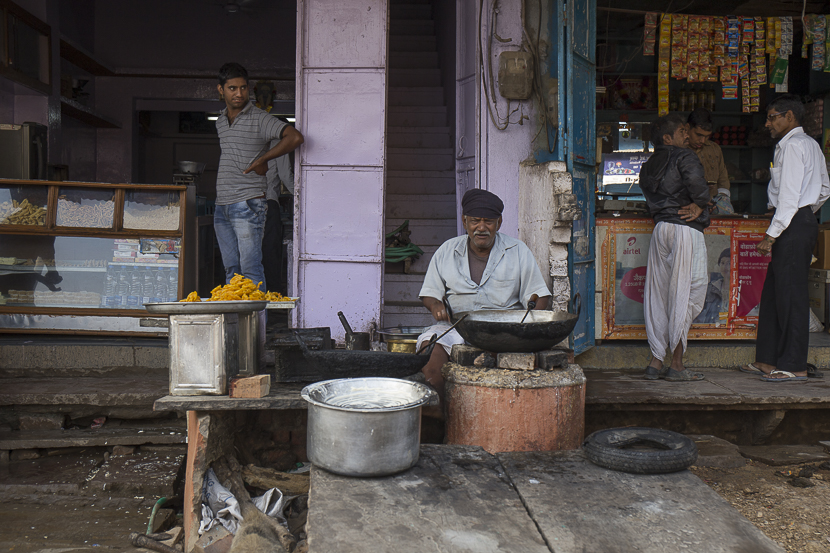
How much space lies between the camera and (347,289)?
5680mm

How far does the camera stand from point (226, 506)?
348 centimetres

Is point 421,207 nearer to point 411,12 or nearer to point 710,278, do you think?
point 710,278

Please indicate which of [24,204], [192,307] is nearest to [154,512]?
[192,307]

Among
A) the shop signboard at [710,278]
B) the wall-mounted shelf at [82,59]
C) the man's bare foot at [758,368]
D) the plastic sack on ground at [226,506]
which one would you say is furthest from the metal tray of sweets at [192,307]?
the wall-mounted shelf at [82,59]

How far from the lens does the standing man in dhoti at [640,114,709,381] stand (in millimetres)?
5059

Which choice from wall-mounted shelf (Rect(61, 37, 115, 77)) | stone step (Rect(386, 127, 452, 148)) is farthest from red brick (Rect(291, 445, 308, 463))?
wall-mounted shelf (Rect(61, 37, 115, 77))

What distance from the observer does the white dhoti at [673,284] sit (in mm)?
5066

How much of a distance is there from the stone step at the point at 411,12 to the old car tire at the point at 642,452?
9524 mm

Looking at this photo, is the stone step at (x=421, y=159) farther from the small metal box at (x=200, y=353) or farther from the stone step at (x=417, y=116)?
the small metal box at (x=200, y=353)

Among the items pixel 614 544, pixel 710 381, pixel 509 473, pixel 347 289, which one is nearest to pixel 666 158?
pixel 710 381

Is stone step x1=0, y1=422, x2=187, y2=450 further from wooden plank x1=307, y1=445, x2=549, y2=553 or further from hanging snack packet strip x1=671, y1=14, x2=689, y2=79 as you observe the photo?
hanging snack packet strip x1=671, y1=14, x2=689, y2=79

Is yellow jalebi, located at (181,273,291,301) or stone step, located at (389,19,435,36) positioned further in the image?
stone step, located at (389,19,435,36)

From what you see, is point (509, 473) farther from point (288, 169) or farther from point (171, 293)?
point (288, 169)

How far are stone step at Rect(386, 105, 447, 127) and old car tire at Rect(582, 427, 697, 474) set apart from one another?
6.76 metres
